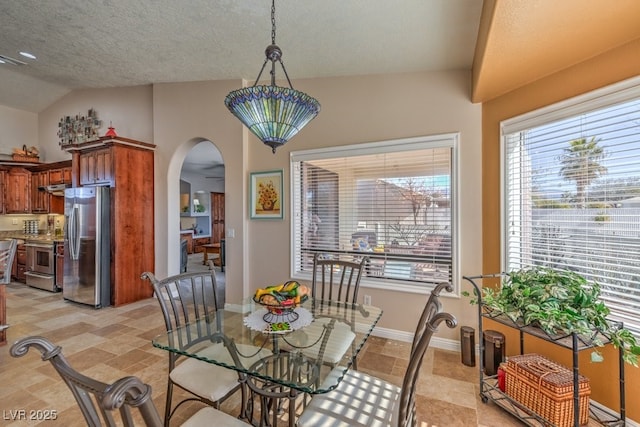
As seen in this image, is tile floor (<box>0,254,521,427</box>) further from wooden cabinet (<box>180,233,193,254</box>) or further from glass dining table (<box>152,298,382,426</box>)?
wooden cabinet (<box>180,233,193,254</box>)

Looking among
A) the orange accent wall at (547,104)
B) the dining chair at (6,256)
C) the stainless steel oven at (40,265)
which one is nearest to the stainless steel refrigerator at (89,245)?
the stainless steel oven at (40,265)

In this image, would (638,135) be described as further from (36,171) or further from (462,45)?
(36,171)

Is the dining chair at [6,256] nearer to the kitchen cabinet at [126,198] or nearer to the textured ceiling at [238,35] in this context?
the kitchen cabinet at [126,198]

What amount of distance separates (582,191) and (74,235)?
19.5ft

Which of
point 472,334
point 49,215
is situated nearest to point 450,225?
point 472,334

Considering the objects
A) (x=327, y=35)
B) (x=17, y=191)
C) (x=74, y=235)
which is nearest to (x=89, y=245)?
(x=74, y=235)

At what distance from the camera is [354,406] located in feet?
4.91

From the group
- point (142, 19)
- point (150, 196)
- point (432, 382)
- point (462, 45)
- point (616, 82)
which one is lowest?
point (432, 382)

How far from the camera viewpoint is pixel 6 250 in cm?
291

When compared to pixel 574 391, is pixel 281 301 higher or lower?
higher

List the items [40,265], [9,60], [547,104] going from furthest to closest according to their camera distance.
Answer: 1. [40,265]
2. [9,60]
3. [547,104]

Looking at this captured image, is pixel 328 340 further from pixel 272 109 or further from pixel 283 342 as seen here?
pixel 272 109

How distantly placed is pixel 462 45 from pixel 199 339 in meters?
3.10

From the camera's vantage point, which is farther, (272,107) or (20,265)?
(20,265)
